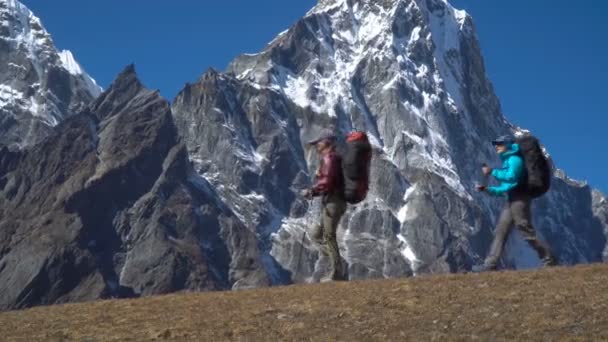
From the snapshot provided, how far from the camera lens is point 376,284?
2159 cm

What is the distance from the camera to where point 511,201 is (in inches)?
893

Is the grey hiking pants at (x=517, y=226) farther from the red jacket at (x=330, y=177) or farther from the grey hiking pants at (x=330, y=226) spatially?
the red jacket at (x=330, y=177)

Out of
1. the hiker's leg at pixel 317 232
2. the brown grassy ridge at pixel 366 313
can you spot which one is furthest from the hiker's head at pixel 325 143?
the brown grassy ridge at pixel 366 313

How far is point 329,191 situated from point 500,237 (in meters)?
3.91

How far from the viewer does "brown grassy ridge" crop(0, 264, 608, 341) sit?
1659 centimetres

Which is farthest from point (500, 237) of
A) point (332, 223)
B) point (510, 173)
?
point (332, 223)

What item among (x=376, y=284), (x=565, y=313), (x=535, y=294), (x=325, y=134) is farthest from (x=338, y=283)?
(x=565, y=313)

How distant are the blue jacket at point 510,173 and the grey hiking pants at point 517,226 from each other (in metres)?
0.28

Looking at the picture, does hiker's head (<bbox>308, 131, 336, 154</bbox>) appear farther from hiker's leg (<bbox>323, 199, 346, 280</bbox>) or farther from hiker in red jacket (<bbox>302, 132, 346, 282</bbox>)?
hiker's leg (<bbox>323, 199, 346, 280</bbox>)

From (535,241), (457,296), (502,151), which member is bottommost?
(457,296)

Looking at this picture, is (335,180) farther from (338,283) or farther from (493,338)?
(493,338)

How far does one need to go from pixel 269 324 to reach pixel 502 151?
7.61m

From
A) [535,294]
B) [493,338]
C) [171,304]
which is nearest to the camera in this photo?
[493,338]

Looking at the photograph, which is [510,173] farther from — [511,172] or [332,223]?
[332,223]
